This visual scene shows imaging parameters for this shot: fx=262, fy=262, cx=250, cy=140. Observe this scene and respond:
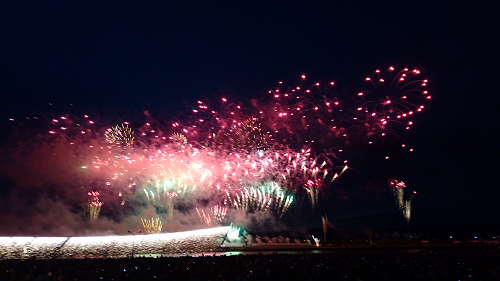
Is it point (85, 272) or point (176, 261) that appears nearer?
point (85, 272)

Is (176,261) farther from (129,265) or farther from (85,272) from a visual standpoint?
(85,272)

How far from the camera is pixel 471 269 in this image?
35.9 feet

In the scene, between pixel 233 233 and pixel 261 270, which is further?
pixel 233 233

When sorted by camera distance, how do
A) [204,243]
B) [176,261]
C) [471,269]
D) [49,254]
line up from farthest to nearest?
1. [204,243]
2. [49,254]
3. [176,261]
4. [471,269]

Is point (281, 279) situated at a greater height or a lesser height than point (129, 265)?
lesser

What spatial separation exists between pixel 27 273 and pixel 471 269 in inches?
751

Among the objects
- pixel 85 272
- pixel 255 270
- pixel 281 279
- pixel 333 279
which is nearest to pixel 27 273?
pixel 85 272

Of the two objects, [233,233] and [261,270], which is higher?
[233,233]

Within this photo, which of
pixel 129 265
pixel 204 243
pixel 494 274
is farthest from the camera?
pixel 204 243

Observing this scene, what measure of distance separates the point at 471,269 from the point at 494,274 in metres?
1.21

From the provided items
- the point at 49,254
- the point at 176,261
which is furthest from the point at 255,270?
the point at 49,254

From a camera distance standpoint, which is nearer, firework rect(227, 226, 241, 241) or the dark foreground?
the dark foreground

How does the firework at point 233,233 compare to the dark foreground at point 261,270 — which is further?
the firework at point 233,233

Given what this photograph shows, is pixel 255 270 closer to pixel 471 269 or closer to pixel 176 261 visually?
pixel 176 261
